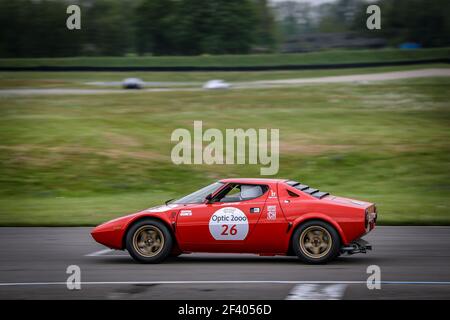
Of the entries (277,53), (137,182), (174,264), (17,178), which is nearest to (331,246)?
(174,264)

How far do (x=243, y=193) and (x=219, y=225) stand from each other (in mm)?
612

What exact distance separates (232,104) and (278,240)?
2365 cm

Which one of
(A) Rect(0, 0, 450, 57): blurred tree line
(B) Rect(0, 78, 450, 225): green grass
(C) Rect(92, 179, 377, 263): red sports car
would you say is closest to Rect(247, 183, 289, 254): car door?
(C) Rect(92, 179, 377, 263): red sports car

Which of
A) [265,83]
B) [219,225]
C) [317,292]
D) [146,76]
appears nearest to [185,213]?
[219,225]

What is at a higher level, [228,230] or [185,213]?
[185,213]

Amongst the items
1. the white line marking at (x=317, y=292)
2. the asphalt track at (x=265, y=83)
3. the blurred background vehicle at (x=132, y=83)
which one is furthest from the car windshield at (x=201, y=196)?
the blurred background vehicle at (x=132, y=83)

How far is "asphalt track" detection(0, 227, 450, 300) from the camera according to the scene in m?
8.17

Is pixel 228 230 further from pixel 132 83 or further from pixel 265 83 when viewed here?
pixel 132 83

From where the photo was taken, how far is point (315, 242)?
9969mm

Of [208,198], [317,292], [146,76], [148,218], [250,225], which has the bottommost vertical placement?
[317,292]

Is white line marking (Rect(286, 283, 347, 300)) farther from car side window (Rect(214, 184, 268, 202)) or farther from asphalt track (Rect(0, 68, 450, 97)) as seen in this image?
asphalt track (Rect(0, 68, 450, 97))

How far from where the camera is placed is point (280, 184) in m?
10.3

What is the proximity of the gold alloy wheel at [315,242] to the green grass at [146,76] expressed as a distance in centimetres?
2693
